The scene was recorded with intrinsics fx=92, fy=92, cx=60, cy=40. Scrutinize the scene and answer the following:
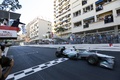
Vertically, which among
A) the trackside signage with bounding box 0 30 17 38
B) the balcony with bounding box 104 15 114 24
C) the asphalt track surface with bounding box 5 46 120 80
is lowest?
the asphalt track surface with bounding box 5 46 120 80

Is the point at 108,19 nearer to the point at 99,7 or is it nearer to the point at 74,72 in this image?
the point at 99,7

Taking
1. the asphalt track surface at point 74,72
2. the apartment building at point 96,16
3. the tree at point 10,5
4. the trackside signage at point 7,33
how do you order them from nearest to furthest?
the asphalt track surface at point 74,72
the trackside signage at point 7,33
the tree at point 10,5
the apartment building at point 96,16

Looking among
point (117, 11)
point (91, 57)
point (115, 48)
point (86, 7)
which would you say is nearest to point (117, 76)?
point (91, 57)

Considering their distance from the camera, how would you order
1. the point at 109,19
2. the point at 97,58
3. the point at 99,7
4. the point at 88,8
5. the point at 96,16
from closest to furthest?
the point at 97,58, the point at 109,19, the point at 99,7, the point at 96,16, the point at 88,8

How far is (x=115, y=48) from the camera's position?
5770 mm

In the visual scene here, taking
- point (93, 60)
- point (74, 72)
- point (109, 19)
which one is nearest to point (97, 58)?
point (93, 60)

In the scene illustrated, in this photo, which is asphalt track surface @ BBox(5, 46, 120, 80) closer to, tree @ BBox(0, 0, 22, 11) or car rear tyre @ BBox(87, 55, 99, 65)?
car rear tyre @ BBox(87, 55, 99, 65)

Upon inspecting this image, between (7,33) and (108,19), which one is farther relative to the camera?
(108,19)

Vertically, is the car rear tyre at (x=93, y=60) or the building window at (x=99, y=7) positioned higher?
the building window at (x=99, y=7)

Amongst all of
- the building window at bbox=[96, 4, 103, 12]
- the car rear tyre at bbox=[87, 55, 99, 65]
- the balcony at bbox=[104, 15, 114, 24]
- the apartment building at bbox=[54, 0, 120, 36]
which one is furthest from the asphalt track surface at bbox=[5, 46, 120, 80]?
the building window at bbox=[96, 4, 103, 12]

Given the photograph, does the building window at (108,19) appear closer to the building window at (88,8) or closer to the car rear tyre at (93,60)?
the building window at (88,8)

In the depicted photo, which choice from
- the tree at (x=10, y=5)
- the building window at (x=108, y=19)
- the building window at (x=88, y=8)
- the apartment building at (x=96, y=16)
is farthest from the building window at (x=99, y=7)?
the tree at (x=10, y=5)

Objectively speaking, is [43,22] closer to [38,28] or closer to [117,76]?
[38,28]

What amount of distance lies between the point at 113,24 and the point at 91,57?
10.4 m
